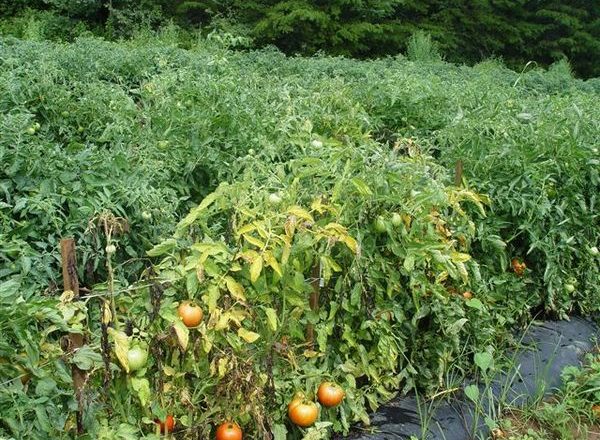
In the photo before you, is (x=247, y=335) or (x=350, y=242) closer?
(x=247, y=335)

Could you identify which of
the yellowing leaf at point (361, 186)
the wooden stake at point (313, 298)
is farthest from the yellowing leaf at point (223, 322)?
the yellowing leaf at point (361, 186)

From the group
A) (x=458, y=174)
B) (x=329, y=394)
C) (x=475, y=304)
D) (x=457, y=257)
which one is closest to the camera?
(x=329, y=394)

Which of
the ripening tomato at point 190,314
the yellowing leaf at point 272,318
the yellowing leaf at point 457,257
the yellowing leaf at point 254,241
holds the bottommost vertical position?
the yellowing leaf at point 457,257

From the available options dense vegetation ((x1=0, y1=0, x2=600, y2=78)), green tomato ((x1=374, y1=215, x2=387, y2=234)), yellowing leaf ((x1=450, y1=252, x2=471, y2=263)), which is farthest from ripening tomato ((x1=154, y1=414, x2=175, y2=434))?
dense vegetation ((x1=0, y1=0, x2=600, y2=78))

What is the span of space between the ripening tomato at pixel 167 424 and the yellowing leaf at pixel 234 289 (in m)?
0.42

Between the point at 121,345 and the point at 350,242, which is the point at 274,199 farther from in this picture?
the point at 121,345

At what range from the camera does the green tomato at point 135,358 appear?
1910 millimetres

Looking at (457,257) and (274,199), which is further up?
(274,199)

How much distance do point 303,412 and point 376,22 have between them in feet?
43.8

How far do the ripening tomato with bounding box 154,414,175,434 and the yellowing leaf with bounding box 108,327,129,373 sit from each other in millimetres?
248

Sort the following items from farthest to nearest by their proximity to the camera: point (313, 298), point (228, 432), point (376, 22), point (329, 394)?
point (376, 22)
point (313, 298)
point (329, 394)
point (228, 432)

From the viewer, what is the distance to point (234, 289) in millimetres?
2123

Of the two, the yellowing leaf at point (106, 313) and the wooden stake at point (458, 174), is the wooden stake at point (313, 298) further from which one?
the wooden stake at point (458, 174)

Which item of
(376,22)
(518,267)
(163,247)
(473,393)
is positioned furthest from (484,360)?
(376,22)
